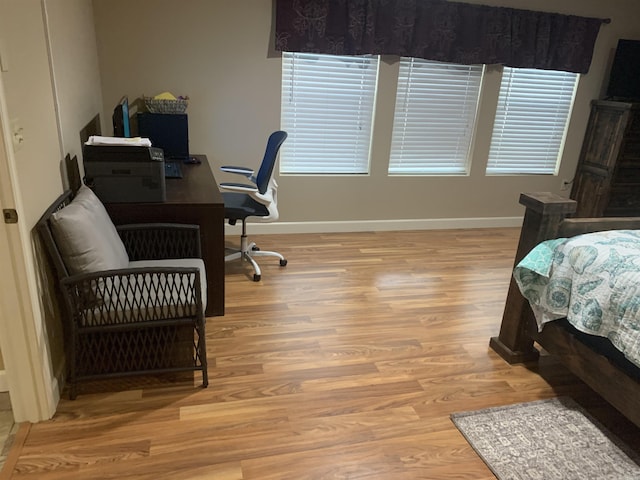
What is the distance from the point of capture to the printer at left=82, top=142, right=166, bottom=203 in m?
2.34

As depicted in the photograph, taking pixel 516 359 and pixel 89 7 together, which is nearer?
pixel 516 359

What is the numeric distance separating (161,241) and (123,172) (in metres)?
0.40

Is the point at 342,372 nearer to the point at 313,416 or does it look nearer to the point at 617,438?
the point at 313,416

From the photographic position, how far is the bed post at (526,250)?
223 cm

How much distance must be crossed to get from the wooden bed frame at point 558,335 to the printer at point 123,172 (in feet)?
6.16

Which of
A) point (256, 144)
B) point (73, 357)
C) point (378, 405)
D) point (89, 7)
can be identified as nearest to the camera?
point (73, 357)

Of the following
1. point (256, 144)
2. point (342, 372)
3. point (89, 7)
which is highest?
point (89, 7)

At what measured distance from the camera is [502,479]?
1.75 m

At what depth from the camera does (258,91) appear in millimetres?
3748

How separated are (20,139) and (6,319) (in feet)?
2.15

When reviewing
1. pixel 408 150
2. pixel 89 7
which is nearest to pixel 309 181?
pixel 408 150

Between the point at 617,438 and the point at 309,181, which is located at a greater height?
the point at 309,181

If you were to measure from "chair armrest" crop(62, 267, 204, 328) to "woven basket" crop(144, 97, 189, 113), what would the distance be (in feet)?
5.77

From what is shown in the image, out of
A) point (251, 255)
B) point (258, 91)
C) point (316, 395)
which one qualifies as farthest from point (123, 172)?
point (258, 91)
